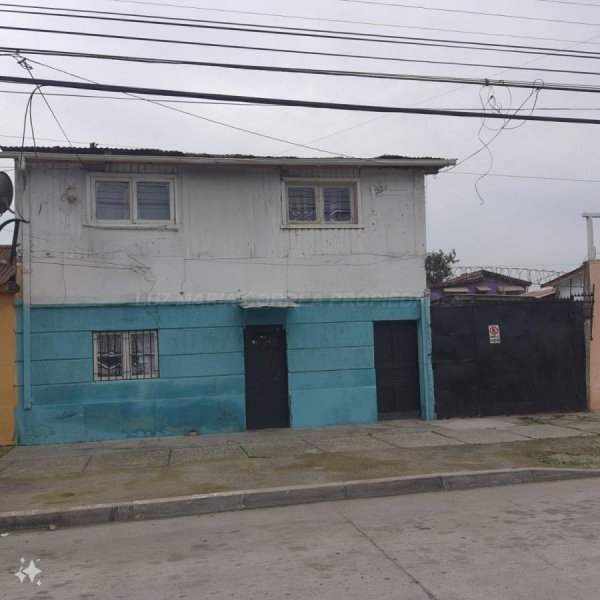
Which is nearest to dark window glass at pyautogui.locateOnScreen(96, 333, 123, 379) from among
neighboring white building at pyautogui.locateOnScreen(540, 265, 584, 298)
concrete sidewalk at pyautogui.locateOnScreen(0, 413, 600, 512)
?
concrete sidewalk at pyautogui.locateOnScreen(0, 413, 600, 512)

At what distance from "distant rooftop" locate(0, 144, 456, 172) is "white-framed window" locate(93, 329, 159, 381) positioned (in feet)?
10.2

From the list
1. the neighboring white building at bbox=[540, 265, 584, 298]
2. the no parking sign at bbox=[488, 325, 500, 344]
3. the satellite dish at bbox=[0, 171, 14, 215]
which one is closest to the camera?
the satellite dish at bbox=[0, 171, 14, 215]

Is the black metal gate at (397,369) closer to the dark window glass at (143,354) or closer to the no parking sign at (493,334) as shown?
the no parking sign at (493,334)

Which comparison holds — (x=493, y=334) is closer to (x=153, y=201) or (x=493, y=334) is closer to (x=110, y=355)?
(x=153, y=201)

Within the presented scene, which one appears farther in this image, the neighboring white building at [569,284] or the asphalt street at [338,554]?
the neighboring white building at [569,284]

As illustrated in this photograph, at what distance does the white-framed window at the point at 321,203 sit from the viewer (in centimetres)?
1293

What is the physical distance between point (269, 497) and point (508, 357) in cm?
752

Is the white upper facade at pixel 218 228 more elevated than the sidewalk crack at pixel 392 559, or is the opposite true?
the white upper facade at pixel 218 228

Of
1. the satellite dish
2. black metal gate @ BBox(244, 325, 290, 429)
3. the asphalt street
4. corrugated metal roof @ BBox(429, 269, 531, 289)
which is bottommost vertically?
the asphalt street

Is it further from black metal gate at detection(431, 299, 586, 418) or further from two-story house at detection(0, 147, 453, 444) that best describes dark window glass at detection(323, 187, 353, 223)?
black metal gate at detection(431, 299, 586, 418)

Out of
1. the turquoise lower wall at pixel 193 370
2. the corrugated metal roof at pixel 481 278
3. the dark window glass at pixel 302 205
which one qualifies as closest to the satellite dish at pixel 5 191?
the turquoise lower wall at pixel 193 370

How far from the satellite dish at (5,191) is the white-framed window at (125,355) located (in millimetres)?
2615

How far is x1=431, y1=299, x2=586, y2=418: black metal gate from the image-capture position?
13.3 m

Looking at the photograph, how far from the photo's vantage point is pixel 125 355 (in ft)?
39.4
